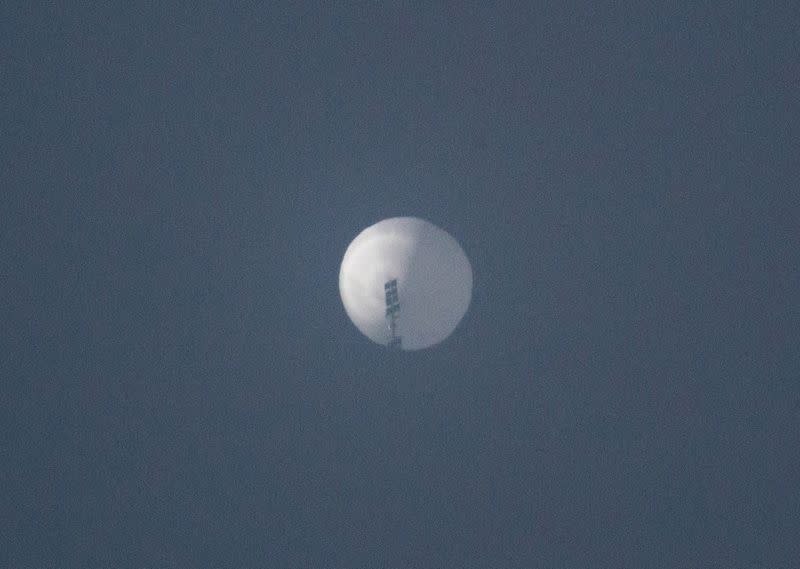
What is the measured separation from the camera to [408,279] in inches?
272

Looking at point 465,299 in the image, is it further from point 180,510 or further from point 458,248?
point 180,510

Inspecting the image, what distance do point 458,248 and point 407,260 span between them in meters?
0.37

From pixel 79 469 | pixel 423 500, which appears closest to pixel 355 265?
pixel 423 500

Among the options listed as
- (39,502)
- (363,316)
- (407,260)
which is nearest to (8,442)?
(39,502)

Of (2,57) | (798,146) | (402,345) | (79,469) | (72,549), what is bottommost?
(72,549)

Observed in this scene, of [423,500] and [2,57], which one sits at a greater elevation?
[2,57]

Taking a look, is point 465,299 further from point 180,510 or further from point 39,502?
point 39,502

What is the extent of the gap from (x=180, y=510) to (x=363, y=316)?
5.79ft

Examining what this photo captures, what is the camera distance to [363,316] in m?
6.80

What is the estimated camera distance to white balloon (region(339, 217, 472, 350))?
676 cm

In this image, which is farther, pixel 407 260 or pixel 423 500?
pixel 407 260

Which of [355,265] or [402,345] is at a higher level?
[355,265]

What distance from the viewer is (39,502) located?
646cm

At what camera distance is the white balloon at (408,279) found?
6.76 m
